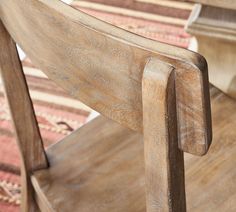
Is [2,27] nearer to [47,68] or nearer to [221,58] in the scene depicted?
[47,68]

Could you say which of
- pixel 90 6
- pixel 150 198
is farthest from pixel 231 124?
pixel 90 6

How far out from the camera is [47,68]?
60cm

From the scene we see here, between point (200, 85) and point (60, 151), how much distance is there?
0.51 m

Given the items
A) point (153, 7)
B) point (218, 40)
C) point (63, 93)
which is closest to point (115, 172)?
point (218, 40)

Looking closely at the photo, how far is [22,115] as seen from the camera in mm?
809

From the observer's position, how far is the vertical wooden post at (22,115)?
72cm

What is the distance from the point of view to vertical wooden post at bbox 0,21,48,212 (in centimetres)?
72

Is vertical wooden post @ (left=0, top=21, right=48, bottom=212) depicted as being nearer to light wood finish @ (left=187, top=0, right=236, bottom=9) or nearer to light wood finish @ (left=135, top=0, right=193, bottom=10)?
light wood finish @ (left=187, top=0, right=236, bottom=9)

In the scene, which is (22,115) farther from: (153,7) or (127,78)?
(153,7)

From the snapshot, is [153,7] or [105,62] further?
[153,7]

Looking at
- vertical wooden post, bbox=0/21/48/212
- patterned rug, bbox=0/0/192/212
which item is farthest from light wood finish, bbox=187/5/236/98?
patterned rug, bbox=0/0/192/212

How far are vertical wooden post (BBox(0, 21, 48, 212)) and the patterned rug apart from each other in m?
0.52

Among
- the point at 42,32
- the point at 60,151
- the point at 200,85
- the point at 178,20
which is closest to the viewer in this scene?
the point at 200,85

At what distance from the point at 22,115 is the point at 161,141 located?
1.29ft
